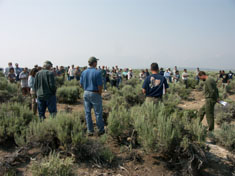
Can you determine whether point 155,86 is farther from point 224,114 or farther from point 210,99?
point 224,114

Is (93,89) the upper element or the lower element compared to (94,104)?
upper

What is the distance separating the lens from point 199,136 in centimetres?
337

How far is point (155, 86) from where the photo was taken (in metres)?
4.61

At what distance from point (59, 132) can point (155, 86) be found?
8.41 ft

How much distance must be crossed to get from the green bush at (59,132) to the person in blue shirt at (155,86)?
1946mm

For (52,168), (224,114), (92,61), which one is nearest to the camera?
(52,168)

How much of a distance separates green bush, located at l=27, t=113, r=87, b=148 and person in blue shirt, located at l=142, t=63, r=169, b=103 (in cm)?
195

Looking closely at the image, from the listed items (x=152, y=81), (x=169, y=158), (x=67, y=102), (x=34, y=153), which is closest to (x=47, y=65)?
(x=34, y=153)

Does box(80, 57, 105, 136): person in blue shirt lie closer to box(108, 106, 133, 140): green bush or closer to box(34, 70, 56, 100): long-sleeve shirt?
box(108, 106, 133, 140): green bush

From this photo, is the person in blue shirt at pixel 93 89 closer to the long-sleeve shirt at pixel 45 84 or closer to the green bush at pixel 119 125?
the green bush at pixel 119 125

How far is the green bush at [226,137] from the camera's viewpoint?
14.1 ft

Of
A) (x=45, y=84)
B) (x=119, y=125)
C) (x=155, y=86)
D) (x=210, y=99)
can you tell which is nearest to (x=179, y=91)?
(x=210, y=99)

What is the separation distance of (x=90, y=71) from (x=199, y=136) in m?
2.87

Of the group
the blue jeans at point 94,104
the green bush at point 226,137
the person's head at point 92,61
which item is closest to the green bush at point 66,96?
the blue jeans at point 94,104
